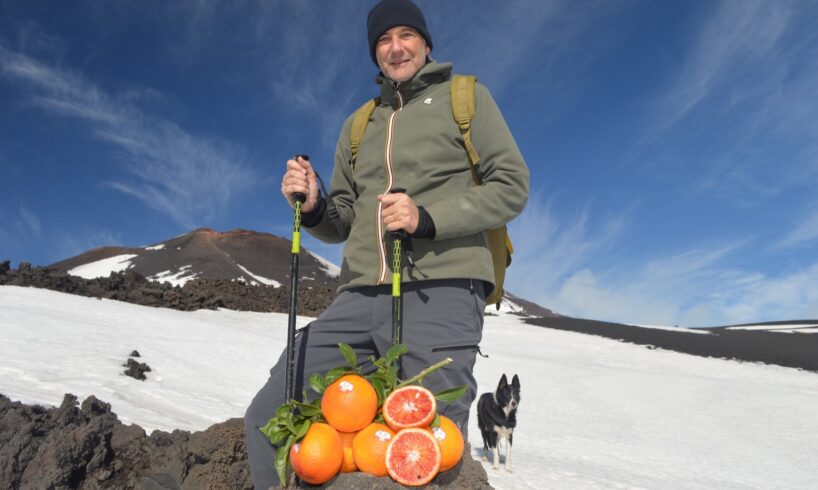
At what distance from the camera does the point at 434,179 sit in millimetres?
2449

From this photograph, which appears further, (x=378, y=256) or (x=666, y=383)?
(x=666, y=383)

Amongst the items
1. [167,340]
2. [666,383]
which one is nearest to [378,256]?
[167,340]

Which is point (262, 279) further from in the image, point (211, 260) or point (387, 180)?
point (387, 180)

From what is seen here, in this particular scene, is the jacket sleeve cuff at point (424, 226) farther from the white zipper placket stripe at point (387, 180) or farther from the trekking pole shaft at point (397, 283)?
the white zipper placket stripe at point (387, 180)

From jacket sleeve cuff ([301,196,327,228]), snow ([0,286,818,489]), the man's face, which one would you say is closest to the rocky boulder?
snow ([0,286,818,489])

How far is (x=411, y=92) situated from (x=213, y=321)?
38.9 ft

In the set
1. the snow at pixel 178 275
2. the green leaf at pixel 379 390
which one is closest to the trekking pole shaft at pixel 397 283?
the green leaf at pixel 379 390

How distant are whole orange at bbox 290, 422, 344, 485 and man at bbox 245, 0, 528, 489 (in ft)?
1.64

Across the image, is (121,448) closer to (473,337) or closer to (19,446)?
(19,446)

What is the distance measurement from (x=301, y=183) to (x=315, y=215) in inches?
8.5

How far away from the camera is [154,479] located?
3.43m

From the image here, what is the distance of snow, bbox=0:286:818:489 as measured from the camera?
613 cm

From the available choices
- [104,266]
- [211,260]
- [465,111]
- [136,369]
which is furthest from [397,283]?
[104,266]

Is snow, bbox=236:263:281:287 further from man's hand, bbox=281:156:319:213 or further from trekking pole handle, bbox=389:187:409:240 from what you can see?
trekking pole handle, bbox=389:187:409:240
